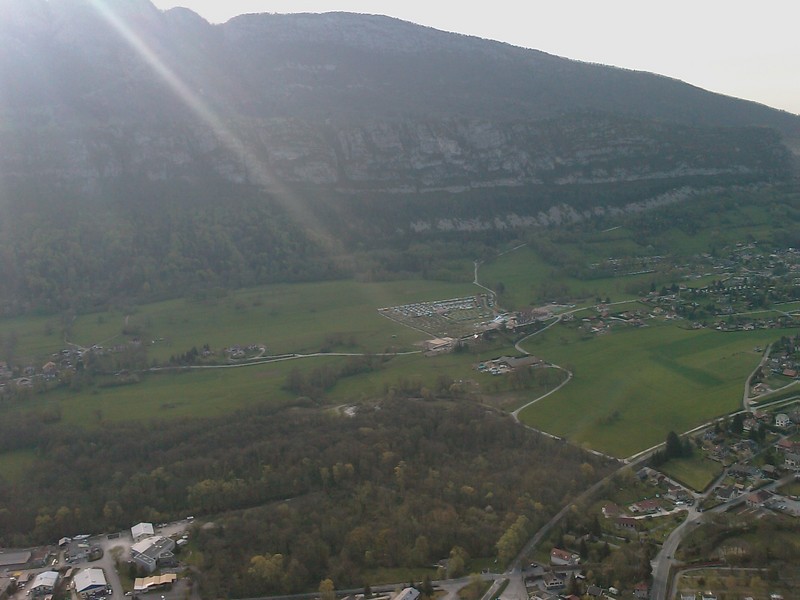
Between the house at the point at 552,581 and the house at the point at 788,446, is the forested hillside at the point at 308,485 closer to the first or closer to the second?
the house at the point at 552,581

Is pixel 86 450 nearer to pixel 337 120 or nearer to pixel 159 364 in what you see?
pixel 159 364

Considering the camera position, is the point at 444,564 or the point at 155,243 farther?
the point at 155,243

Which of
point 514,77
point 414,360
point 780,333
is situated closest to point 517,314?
point 414,360

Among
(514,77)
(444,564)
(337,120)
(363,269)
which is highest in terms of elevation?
(514,77)

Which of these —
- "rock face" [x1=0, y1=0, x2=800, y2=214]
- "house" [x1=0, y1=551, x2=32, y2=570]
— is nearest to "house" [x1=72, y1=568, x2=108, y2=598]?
"house" [x1=0, y1=551, x2=32, y2=570]

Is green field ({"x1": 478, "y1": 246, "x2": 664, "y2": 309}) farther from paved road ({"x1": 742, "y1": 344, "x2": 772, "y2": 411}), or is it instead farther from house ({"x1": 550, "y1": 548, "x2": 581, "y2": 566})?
house ({"x1": 550, "y1": 548, "x2": 581, "y2": 566})

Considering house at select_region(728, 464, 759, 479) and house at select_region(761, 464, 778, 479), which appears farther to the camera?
house at select_region(728, 464, 759, 479)
